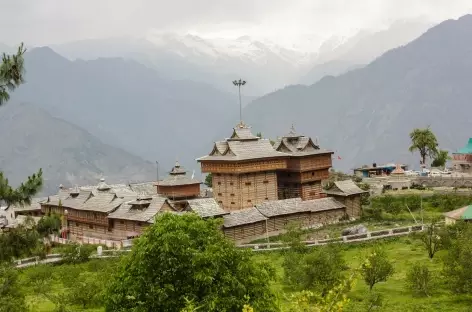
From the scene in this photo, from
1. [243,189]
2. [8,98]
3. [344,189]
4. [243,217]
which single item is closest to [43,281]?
[243,217]

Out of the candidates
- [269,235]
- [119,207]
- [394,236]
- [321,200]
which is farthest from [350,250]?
[119,207]

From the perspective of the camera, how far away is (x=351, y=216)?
1994 inches

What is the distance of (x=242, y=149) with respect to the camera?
49281 millimetres

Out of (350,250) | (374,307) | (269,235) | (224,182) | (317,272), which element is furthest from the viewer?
(224,182)

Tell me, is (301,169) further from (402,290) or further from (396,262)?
(402,290)

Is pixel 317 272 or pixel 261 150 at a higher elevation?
pixel 261 150

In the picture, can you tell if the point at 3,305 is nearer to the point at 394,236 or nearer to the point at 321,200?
the point at 394,236

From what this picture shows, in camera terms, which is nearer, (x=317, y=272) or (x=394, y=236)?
(x=317, y=272)

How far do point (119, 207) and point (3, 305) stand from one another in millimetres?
26641

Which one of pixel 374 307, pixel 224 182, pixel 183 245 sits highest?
pixel 224 182

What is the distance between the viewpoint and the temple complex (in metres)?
48.6

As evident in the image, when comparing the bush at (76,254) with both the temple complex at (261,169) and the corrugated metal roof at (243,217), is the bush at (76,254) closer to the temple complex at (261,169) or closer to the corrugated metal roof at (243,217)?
the corrugated metal roof at (243,217)

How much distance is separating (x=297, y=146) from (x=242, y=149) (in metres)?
5.71

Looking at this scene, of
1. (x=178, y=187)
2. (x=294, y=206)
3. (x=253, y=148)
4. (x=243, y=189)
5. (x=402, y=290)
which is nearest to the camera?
(x=402, y=290)
